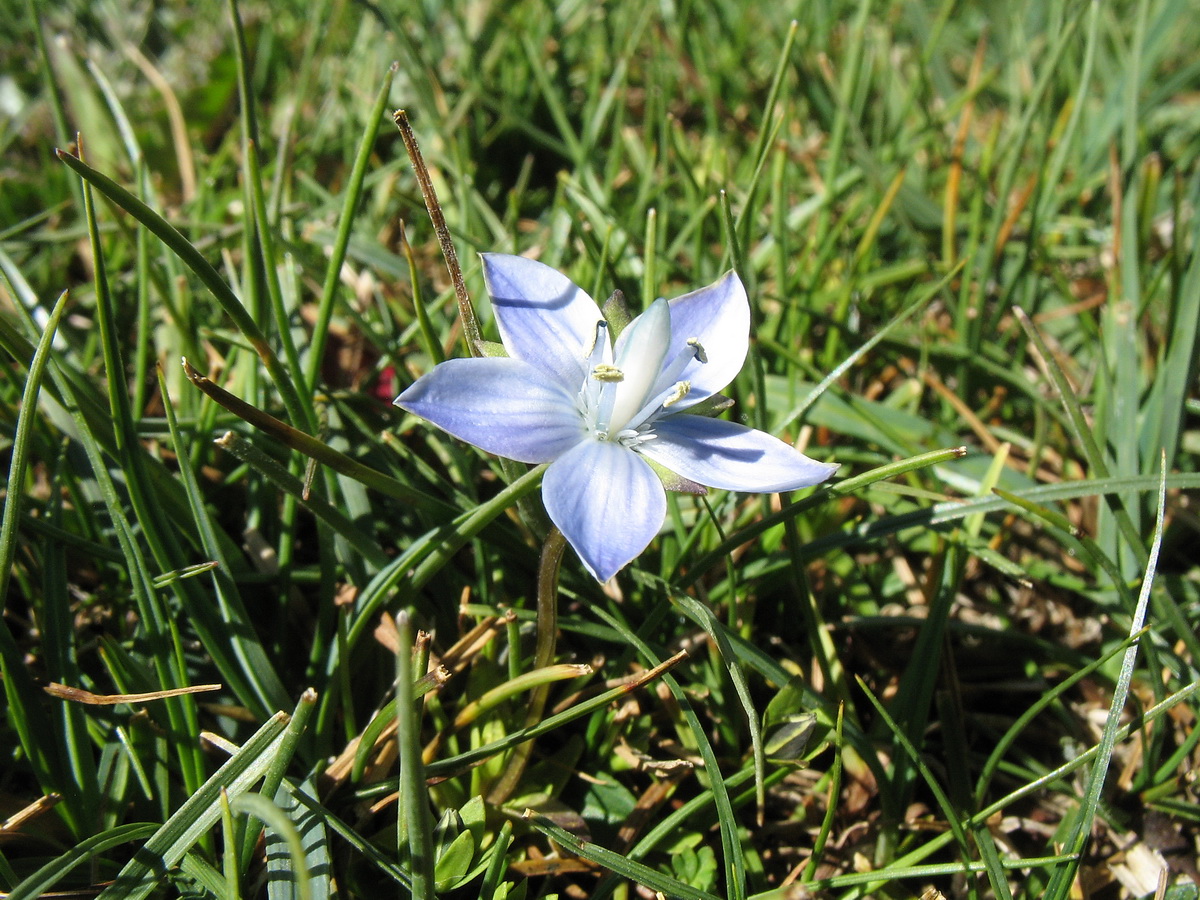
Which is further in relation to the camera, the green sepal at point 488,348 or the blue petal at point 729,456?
the green sepal at point 488,348

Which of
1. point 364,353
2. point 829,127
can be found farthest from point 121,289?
point 829,127

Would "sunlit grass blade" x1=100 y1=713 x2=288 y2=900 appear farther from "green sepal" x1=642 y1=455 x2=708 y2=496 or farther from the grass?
"green sepal" x1=642 y1=455 x2=708 y2=496

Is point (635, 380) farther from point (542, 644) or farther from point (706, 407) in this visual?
point (542, 644)

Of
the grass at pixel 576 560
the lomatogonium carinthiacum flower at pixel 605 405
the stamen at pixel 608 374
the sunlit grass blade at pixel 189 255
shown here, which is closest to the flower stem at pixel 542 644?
the grass at pixel 576 560

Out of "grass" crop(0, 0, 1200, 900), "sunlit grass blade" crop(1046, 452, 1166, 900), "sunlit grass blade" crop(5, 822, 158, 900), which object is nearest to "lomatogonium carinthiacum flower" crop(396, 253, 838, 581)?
"grass" crop(0, 0, 1200, 900)

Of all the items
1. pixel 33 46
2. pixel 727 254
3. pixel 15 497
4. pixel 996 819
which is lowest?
pixel 996 819

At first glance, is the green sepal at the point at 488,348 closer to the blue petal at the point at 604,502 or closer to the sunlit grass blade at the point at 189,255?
the blue petal at the point at 604,502

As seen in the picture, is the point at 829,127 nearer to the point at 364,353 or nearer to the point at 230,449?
the point at 364,353
